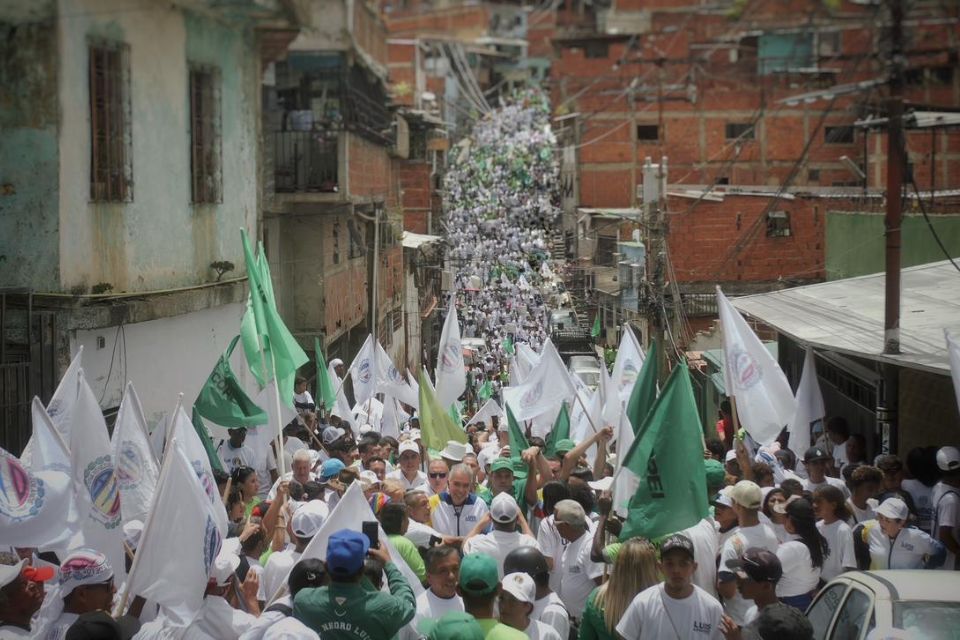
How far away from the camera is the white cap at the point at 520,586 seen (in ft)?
19.2

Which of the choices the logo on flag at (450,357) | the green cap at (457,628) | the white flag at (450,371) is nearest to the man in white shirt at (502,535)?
the green cap at (457,628)

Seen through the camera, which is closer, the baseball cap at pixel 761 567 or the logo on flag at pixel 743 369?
the baseball cap at pixel 761 567

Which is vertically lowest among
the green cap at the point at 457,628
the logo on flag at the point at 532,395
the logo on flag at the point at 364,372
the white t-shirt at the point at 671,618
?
the logo on flag at the point at 364,372

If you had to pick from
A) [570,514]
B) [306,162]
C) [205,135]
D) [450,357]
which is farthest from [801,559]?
[306,162]

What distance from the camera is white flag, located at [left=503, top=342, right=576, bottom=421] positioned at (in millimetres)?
13836

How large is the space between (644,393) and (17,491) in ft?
16.4

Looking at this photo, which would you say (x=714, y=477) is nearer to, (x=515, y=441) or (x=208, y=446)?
(x=515, y=441)

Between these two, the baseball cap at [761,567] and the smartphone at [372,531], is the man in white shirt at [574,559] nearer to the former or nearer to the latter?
the baseball cap at [761,567]

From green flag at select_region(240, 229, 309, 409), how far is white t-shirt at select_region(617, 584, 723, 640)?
587 centimetres

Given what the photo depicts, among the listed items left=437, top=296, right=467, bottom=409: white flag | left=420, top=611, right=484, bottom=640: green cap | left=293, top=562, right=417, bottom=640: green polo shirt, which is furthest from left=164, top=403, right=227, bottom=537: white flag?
left=437, top=296, right=467, bottom=409: white flag

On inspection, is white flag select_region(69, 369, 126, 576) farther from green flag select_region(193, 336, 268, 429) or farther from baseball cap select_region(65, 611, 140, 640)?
green flag select_region(193, 336, 268, 429)

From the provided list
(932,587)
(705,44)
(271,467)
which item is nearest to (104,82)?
(271,467)

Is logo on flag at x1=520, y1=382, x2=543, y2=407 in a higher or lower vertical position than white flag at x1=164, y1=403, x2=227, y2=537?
lower

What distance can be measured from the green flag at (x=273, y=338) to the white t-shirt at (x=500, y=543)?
4.22m
